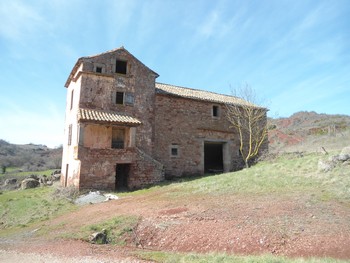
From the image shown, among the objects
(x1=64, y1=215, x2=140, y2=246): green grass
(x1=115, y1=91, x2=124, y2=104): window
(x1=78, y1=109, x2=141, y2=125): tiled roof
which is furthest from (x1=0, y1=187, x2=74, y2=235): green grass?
(x1=115, y1=91, x2=124, y2=104): window

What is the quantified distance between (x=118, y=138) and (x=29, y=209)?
6669 mm

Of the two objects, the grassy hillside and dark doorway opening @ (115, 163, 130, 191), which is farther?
dark doorway opening @ (115, 163, 130, 191)

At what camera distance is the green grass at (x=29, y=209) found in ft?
42.4

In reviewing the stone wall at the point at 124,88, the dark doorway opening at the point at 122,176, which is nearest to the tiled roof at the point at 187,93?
the stone wall at the point at 124,88

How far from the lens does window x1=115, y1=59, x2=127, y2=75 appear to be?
19734 mm

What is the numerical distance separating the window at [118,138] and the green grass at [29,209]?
4752 millimetres

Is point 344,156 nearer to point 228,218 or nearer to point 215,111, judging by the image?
point 228,218

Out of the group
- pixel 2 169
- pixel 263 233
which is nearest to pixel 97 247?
pixel 263 233

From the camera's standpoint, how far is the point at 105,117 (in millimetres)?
17312

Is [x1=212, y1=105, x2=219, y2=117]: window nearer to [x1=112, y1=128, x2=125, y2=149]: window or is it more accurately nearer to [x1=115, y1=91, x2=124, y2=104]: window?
[x1=115, y1=91, x2=124, y2=104]: window

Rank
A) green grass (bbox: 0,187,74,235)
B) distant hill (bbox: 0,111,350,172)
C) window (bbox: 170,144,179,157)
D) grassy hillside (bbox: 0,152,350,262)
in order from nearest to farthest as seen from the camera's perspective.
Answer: grassy hillside (bbox: 0,152,350,262)
green grass (bbox: 0,187,74,235)
window (bbox: 170,144,179,157)
distant hill (bbox: 0,111,350,172)

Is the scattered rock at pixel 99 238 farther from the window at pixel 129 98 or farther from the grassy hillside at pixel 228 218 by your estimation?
the window at pixel 129 98

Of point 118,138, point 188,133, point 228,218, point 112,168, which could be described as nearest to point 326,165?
point 228,218

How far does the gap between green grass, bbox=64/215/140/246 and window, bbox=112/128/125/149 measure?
8.34 m
